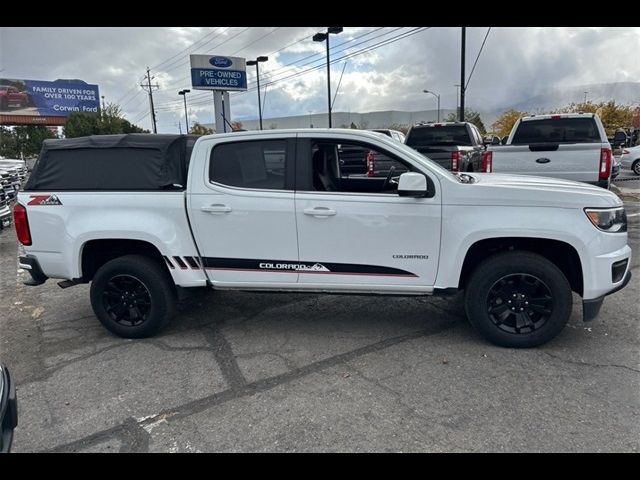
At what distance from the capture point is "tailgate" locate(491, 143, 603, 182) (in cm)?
714

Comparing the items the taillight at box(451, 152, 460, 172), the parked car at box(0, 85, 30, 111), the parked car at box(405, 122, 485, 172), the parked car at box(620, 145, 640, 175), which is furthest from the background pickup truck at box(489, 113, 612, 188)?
the parked car at box(0, 85, 30, 111)

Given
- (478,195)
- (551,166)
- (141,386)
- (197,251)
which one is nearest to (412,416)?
(478,195)

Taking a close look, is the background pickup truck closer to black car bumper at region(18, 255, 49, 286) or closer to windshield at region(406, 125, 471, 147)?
windshield at region(406, 125, 471, 147)

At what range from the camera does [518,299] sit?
373 cm

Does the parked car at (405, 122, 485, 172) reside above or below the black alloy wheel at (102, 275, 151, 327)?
above

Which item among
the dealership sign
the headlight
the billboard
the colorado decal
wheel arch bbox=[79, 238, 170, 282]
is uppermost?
the billboard

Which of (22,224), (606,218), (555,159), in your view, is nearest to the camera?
(606,218)

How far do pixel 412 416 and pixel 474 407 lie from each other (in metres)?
0.44

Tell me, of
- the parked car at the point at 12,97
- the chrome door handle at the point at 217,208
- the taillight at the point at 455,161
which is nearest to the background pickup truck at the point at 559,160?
the taillight at the point at 455,161

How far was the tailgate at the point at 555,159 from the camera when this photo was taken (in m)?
7.14

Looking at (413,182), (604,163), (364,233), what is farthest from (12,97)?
(413,182)

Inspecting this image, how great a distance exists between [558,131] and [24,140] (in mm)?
59402

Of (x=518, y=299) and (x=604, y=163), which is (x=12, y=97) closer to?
(x=604, y=163)

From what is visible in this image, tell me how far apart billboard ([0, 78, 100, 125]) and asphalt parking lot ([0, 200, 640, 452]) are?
54.1 meters
